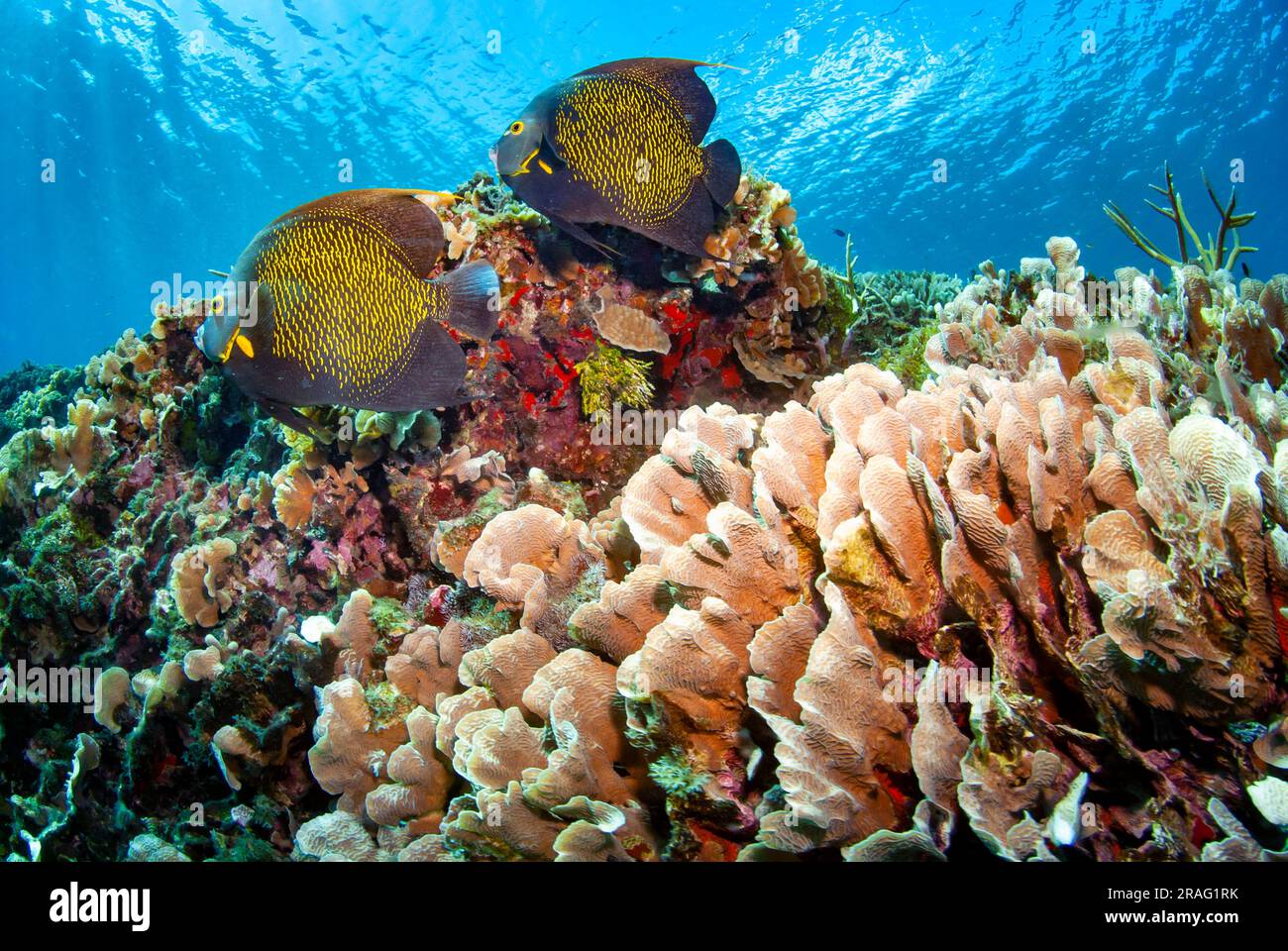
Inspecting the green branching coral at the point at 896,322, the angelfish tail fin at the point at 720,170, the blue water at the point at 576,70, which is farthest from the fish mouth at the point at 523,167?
the blue water at the point at 576,70

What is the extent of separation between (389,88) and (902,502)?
37240mm

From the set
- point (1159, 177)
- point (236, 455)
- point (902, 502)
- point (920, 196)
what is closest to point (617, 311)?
point (902, 502)

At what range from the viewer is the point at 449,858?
1.77m

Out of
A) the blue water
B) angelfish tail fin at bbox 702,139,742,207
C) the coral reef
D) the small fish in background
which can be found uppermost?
the blue water

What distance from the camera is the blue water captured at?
87.4ft

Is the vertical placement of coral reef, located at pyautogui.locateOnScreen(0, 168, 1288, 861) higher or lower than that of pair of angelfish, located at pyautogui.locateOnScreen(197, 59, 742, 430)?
lower

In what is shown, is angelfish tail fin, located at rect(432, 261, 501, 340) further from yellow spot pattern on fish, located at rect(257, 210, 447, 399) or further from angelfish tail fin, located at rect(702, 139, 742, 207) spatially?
angelfish tail fin, located at rect(702, 139, 742, 207)

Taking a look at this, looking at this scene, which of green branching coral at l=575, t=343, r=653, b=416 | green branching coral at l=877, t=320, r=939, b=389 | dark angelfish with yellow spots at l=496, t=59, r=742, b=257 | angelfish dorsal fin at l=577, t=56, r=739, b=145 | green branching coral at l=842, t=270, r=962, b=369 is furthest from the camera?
green branching coral at l=842, t=270, r=962, b=369

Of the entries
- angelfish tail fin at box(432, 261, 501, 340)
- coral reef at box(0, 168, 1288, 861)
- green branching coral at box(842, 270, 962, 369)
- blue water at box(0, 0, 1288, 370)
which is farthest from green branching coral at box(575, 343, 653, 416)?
blue water at box(0, 0, 1288, 370)

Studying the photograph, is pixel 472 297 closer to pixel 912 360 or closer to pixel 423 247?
pixel 423 247

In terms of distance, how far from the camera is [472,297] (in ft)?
7.83

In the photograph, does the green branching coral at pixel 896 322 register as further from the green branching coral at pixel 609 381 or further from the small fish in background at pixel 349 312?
the small fish in background at pixel 349 312

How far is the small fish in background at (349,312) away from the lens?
216 centimetres

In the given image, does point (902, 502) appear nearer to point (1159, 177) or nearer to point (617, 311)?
point (617, 311)
